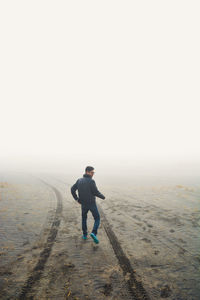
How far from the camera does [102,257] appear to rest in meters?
5.29

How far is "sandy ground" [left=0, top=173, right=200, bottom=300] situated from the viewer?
154 inches

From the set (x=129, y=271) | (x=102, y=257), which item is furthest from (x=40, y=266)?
(x=129, y=271)

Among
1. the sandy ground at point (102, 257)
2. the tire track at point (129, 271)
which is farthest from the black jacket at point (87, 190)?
the tire track at point (129, 271)

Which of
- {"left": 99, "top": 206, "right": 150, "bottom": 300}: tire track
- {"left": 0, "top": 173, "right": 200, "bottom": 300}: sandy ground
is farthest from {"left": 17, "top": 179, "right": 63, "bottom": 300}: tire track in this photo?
{"left": 99, "top": 206, "right": 150, "bottom": 300}: tire track

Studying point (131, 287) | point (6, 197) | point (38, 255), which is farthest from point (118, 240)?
point (6, 197)

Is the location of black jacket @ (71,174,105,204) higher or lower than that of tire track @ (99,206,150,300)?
higher

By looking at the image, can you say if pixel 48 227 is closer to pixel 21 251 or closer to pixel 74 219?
pixel 74 219

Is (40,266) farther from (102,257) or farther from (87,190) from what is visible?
(87,190)

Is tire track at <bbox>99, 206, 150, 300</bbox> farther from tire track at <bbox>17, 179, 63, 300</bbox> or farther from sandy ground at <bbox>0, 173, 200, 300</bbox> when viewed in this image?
tire track at <bbox>17, 179, 63, 300</bbox>

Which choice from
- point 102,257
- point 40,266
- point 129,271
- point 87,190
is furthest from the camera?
point 87,190

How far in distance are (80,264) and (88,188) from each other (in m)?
2.33

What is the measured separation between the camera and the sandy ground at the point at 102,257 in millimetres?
3922

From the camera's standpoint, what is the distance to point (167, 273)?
15.0 feet

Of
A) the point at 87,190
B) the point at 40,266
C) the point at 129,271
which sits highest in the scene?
the point at 87,190
